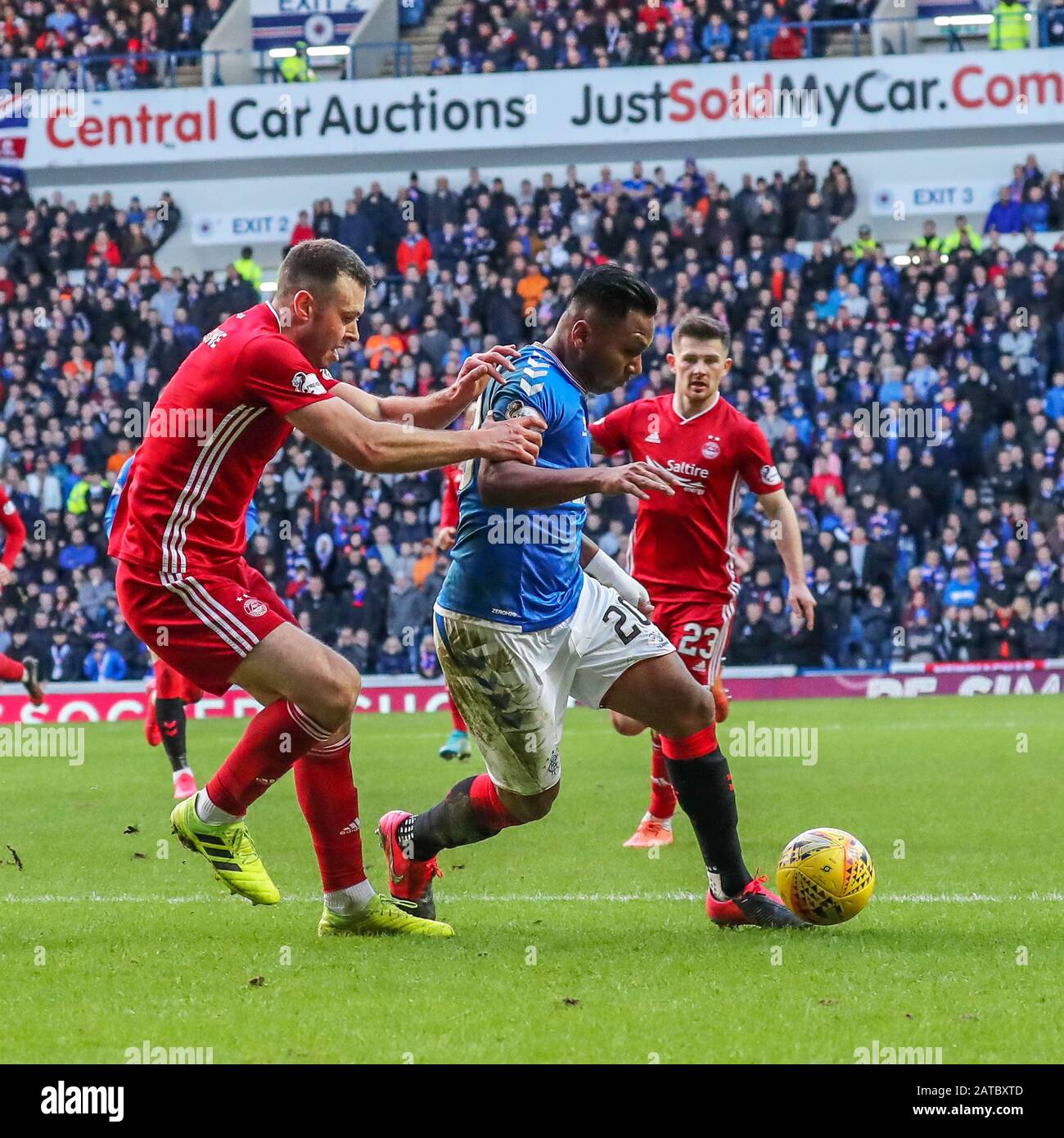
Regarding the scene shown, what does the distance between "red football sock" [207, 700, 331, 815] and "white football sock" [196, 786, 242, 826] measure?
2 cm

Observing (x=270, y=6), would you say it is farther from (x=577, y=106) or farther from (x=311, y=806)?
(x=311, y=806)

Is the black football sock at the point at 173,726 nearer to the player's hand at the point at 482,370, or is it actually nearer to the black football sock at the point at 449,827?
the black football sock at the point at 449,827

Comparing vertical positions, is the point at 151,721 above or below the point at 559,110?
below

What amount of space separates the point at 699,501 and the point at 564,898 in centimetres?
256

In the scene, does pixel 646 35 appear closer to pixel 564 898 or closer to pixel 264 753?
pixel 564 898

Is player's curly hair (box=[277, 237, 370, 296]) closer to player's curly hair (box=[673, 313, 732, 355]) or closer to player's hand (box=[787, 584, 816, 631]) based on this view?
player's curly hair (box=[673, 313, 732, 355])

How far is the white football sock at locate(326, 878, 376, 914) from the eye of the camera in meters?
5.87

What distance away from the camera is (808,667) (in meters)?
19.9

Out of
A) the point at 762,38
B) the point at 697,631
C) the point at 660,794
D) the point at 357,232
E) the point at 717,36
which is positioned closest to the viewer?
the point at 697,631

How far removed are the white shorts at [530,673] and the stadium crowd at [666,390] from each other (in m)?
12.7

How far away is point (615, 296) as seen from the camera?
575cm

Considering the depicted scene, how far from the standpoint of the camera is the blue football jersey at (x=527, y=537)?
5.64m

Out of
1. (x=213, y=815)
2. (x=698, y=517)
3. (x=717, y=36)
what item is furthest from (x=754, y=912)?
(x=717, y=36)
